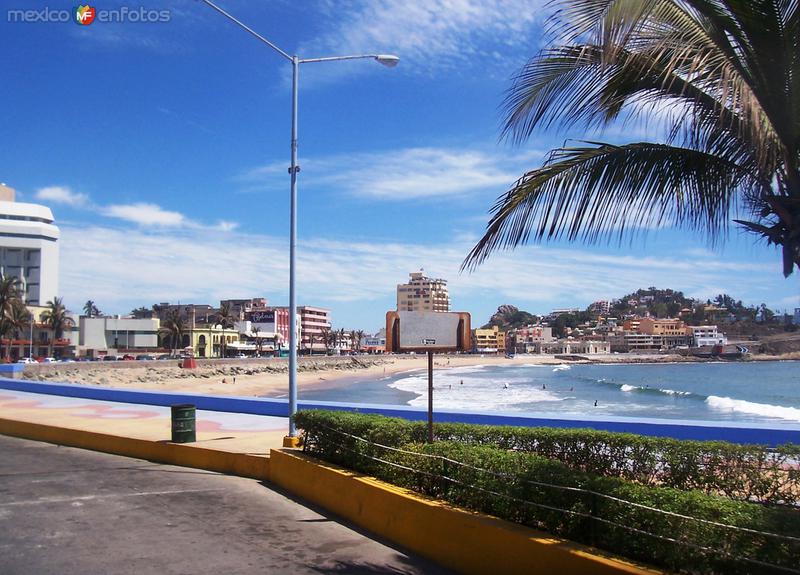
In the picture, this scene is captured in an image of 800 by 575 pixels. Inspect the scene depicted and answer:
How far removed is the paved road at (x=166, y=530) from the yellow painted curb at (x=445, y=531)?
0.21 m

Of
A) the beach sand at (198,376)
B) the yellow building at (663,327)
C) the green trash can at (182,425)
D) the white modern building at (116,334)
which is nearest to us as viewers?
the green trash can at (182,425)

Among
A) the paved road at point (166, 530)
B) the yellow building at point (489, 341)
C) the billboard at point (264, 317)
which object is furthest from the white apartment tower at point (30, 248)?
the paved road at point (166, 530)

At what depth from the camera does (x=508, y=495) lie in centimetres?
584

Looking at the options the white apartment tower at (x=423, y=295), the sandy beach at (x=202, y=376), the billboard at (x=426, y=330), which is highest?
the white apartment tower at (x=423, y=295)

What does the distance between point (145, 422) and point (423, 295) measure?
10.6 metres

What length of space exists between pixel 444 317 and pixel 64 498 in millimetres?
5743

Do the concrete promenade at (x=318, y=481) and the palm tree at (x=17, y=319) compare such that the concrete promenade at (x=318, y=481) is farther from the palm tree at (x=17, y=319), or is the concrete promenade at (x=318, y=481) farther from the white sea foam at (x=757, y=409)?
the palm tree at (x=17, y=319)

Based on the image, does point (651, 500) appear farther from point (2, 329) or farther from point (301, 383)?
point (2, 329)

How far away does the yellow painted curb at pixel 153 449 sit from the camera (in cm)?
1099

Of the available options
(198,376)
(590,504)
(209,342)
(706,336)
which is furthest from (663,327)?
(590,504)

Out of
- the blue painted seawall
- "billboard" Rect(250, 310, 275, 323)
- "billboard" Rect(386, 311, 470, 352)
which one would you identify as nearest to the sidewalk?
the blue painted seawall

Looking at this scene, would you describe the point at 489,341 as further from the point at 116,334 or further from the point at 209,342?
the point at 116,334

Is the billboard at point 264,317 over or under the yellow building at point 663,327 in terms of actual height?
over

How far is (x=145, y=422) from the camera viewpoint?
54.1 ft
